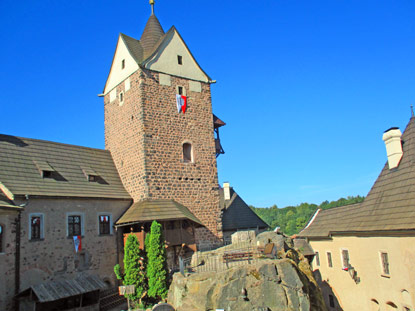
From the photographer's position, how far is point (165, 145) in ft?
69.6

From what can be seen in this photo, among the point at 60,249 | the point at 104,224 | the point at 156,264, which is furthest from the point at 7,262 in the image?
the point at 156,264

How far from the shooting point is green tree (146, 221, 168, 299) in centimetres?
1644

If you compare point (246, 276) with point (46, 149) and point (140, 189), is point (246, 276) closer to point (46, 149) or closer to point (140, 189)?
point (140, 189)

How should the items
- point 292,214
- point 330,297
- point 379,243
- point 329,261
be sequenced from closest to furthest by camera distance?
point 379,243
point 329,261
point 330,297
point 292,214

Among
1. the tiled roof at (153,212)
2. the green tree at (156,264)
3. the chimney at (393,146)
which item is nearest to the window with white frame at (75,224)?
the tiled roof at (153,212)

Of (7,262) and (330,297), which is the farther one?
(330,297)

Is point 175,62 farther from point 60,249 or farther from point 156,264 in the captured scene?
point 60,249

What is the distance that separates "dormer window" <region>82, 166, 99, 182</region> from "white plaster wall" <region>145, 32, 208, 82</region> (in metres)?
6.22

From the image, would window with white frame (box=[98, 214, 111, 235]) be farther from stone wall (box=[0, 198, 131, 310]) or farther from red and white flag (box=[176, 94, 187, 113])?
red and white flag (box=[176, 94, 187, 113])

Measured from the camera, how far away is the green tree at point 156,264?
53.9ft

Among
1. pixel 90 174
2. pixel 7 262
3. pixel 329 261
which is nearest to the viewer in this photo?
pixel 7 262

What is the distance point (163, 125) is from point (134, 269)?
7941mm

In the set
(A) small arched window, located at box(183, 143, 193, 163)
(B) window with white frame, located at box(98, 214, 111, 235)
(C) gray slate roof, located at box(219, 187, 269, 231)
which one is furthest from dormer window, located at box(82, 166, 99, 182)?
(C) gray slate roof, located at box(219, 187, 269, 231)

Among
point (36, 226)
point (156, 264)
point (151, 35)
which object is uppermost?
point (151, 35)
